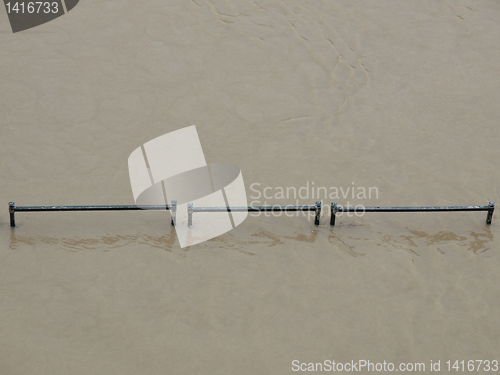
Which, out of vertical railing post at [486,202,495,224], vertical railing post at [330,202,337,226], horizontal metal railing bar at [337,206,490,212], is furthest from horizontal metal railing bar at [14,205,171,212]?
vertical railing post at [486,202,495,224]

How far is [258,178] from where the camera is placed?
24.2 ft

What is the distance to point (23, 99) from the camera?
27.1 ft

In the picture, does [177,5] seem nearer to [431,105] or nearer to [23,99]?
[23,99]

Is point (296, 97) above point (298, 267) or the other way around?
above

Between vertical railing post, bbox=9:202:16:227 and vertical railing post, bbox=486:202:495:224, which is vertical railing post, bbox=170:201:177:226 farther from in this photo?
vertical railing post, bbox=486:202:495:224

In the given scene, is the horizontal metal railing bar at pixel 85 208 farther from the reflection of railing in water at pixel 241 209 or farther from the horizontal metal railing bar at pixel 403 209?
the horizontal metal railing bar at pixel 403 209

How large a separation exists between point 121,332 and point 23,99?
11.2ft

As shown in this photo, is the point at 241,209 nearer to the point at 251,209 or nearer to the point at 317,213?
the point at 251,209

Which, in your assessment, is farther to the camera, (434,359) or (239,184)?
(239,184)

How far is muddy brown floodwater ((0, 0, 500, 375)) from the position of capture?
5938 millimetres

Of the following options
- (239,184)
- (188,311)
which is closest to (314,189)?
(239,184)

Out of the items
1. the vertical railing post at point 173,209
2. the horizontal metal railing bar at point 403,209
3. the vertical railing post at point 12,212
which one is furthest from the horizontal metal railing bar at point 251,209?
the vertical railing post at point 12,212

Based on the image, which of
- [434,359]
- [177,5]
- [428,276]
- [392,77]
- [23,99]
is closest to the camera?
[434,359]

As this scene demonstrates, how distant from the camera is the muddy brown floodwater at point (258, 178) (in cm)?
594
